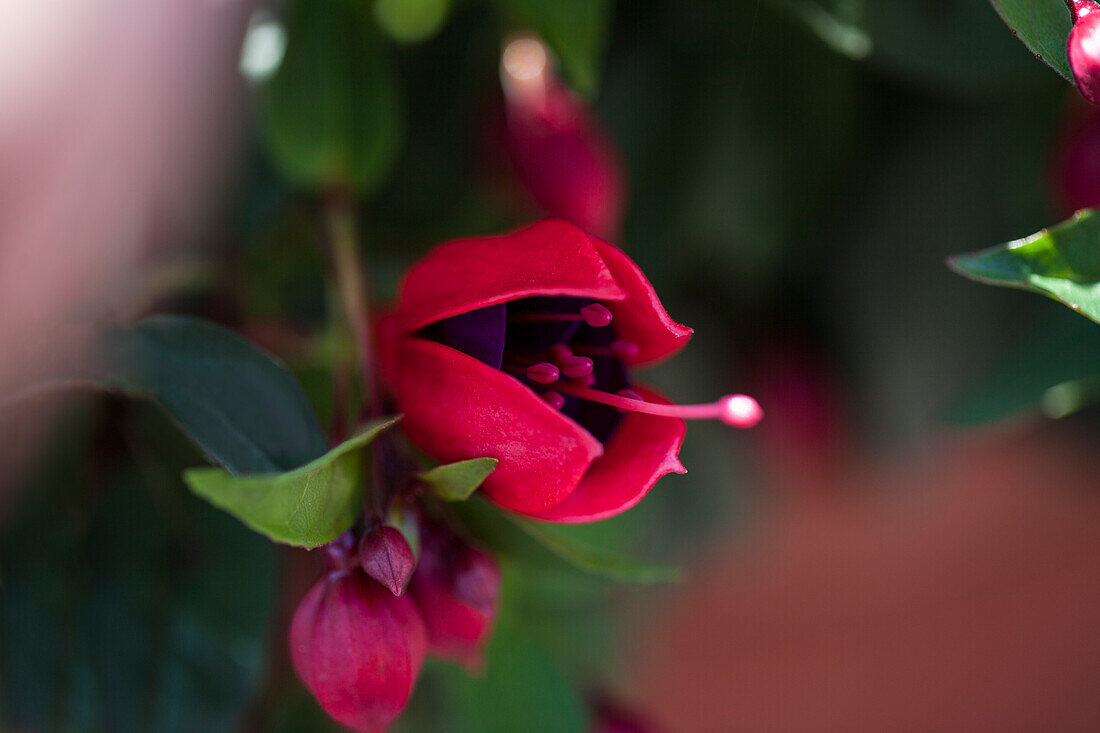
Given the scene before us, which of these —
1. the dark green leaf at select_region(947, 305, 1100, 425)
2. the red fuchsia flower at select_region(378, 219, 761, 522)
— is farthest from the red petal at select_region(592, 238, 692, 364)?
the dark green leaf at select_region(947, 305, 1100, 425)

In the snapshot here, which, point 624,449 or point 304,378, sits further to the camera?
point 304,378

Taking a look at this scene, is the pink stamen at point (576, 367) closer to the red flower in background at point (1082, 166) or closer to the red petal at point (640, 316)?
the red petal at point (640, 316)

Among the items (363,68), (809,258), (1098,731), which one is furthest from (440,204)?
(1098,731)

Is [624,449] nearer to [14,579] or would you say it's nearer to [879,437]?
[14,579]

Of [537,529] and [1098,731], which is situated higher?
[1098,731]

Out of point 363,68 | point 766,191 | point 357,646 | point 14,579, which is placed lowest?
point 14,579

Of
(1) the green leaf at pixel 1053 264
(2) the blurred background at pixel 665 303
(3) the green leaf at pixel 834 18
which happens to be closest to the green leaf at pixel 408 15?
(2) the blurred background at pixel 665 303

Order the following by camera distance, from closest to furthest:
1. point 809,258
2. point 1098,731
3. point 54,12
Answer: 1. point 54,12
2. point 809,258
3. point 1098,731

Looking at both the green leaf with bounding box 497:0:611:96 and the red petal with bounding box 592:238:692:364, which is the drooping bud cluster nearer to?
the red petal with bounding box 592:238:692:364
